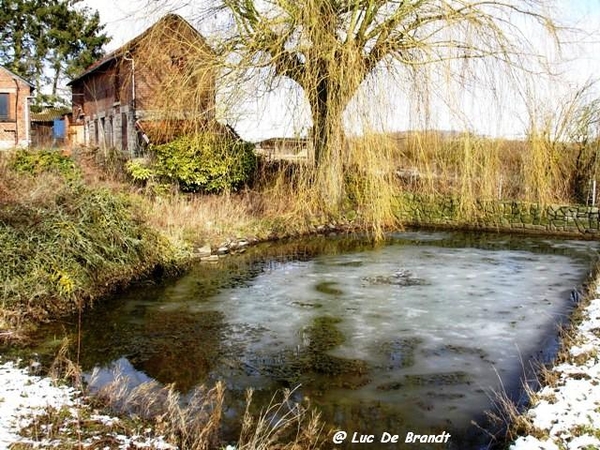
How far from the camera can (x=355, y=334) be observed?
6535 millimetres

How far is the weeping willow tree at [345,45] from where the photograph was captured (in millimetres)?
9500

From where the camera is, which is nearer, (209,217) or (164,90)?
(164,90)

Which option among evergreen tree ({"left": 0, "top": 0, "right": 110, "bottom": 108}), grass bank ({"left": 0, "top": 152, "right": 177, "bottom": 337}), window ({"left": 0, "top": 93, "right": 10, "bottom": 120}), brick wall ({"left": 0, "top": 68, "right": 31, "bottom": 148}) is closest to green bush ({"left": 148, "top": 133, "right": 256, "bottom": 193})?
grass bank ({"left": 0, "top": 152, "right": 177, "bottom": 337})

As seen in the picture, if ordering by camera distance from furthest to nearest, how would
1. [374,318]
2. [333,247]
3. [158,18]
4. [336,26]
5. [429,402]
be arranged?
[333,247], [158,18], [336,26], [374,318], [429,402]

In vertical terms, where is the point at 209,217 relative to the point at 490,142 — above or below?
below

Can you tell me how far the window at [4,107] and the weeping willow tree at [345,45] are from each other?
19.6 metres

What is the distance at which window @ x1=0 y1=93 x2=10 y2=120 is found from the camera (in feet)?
87.6

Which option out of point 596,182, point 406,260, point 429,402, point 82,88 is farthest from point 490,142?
point 82,88

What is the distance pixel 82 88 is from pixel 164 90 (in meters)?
17.6

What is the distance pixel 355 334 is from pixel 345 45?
545 centimetres

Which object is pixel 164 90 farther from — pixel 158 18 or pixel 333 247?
pixel 333 247

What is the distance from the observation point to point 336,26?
10469 millimetres

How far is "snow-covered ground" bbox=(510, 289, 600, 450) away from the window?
2743 cm

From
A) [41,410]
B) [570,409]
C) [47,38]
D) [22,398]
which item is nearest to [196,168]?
[22,398]
